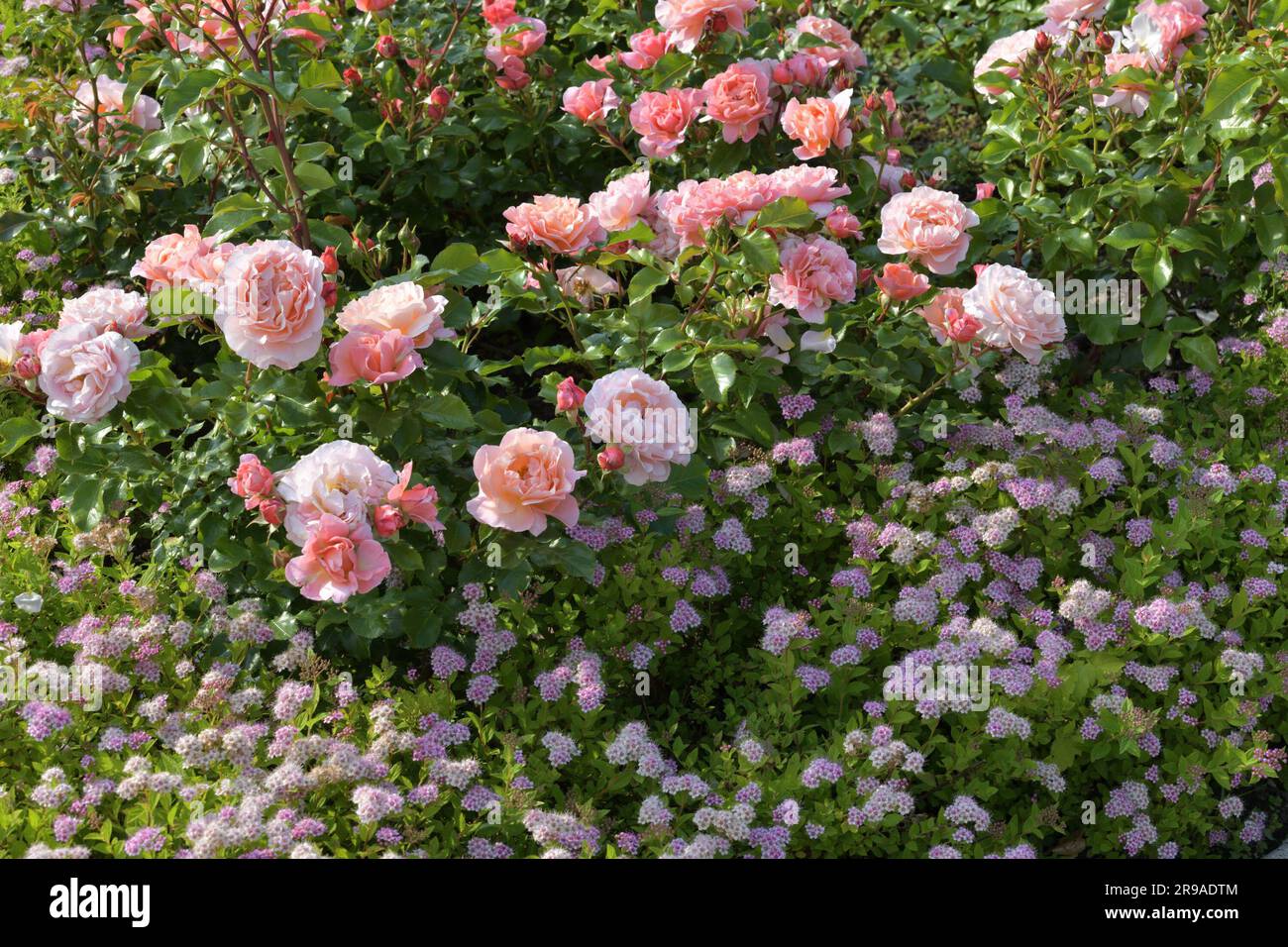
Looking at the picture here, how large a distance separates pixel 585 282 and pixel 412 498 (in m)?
1.02

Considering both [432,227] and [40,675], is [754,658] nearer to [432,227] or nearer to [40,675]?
[40,675]

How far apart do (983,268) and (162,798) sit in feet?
7.26

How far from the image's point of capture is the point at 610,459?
2.75 meters

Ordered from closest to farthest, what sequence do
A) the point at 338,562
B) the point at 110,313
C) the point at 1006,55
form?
the point at 338,562
the point at 110,313
the point at 1006,55

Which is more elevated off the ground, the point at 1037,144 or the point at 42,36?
the point at 42,36

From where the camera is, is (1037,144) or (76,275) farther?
(76,275)

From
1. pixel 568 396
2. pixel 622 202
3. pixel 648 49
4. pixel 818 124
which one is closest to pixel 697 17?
pixel 648 49

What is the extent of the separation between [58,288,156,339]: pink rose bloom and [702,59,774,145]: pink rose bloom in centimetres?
161

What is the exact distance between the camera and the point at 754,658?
314 centimetres

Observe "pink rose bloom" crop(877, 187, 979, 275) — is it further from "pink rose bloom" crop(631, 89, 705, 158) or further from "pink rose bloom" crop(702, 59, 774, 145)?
"pink rose bloom" crop(631, 89, 705, 158)

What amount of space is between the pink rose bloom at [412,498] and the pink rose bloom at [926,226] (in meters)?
1.41

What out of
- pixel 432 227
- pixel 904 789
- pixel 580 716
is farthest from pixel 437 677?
pixel 432 227

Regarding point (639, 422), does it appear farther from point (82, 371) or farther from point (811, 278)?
point (82, 371)

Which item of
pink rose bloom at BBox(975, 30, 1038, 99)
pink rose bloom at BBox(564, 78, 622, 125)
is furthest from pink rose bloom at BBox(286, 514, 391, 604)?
pink rose bloom at BBox(975, 30, 1038, 99)
